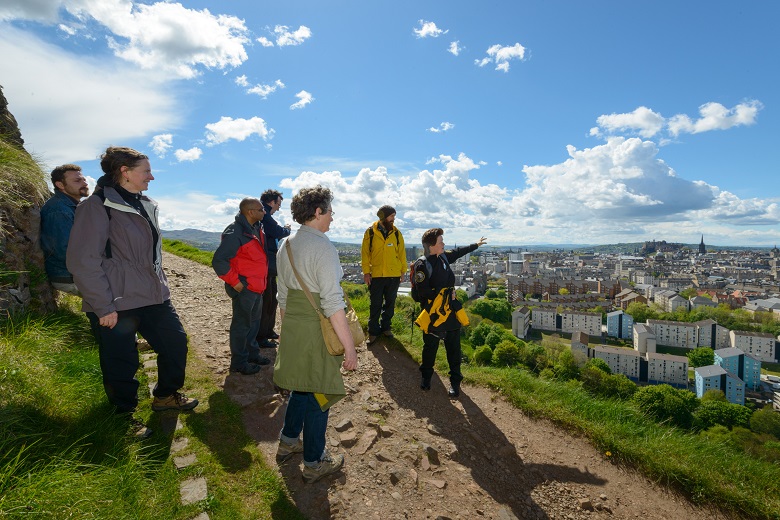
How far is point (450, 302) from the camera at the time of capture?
4445mm

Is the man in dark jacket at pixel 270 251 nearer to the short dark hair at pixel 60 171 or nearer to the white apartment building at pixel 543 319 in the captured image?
the short dark hair at pixel 60 171

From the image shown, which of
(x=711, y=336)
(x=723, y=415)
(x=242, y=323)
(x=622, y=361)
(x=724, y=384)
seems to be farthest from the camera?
(x=711, y=336)

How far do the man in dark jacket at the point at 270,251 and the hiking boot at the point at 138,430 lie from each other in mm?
2582

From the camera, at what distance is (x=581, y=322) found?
49625 millimetres

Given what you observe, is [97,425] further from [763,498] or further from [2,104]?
[2,104]

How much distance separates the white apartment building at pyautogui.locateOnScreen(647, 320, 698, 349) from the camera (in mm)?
43281

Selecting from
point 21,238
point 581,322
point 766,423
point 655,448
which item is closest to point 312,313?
point 655,448

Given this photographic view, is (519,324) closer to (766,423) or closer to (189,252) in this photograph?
(766,423)

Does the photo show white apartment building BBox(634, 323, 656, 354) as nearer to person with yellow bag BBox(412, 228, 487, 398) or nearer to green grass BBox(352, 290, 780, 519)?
green grass BBox(352, 290, 780, 519)

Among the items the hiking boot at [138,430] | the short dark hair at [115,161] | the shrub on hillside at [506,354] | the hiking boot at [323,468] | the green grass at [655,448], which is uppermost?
the short dark hair at [115,161]

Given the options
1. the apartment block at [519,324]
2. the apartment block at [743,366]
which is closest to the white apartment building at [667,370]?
the apartment block at [743,366]

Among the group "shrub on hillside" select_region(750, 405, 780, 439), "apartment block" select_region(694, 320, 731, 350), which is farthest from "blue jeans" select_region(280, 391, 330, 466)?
"apartment block" select_region(694, 320, 731, 350)

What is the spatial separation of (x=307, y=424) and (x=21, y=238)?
4530 millimetres

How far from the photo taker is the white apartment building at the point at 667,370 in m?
30.9
